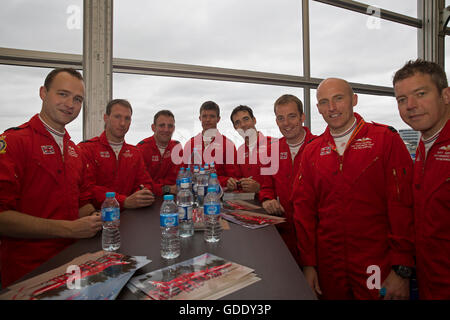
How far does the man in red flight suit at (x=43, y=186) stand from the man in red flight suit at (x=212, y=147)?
181cm

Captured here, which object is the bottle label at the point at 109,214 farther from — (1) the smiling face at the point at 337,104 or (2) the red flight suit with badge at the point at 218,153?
(2) the red flight suit with badge at the point at 218,153

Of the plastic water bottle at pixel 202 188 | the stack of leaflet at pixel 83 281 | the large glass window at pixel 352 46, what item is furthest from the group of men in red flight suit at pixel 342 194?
the large glass window at pixel 352 46

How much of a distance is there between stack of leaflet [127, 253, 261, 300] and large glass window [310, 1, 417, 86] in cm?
388

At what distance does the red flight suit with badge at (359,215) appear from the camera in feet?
4.28

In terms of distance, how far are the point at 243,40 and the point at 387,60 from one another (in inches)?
110

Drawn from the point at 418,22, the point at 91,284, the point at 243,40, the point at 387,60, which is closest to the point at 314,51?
the point at 243,40

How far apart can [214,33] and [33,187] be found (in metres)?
3.24

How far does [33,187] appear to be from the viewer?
4.55 ft

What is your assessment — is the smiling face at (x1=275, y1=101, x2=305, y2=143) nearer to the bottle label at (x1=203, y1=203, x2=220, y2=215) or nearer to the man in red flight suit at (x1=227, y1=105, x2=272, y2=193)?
the man in red flight suit at (x1=227, y1=105, x2=272, y2=193)

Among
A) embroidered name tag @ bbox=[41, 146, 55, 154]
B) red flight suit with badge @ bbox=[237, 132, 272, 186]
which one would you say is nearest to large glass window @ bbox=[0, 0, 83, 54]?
embroidered name tag @ bbox=[41, 146, 55, 154]

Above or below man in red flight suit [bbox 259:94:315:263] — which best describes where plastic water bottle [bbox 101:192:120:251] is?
below

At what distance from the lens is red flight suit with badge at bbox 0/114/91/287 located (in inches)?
50.6

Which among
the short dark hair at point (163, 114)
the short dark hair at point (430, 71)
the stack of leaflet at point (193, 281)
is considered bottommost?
the stack of leaflet at point (193, 281)

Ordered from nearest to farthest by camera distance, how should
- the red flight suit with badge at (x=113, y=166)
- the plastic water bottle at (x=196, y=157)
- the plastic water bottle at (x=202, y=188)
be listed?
the plastic water bottle at (x=202, y=188)
the red flight suit with badge at (x=113, y=166)
the plastic water bottle at (x=196, y=157)
